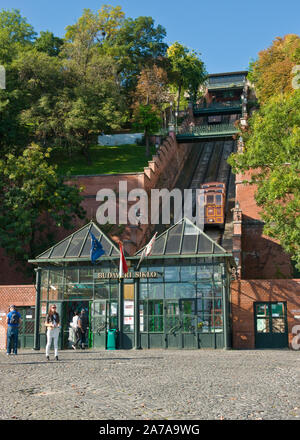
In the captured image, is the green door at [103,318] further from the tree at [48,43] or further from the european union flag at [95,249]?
the tree at [48,43]

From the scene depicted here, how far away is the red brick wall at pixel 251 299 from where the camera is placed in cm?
2506

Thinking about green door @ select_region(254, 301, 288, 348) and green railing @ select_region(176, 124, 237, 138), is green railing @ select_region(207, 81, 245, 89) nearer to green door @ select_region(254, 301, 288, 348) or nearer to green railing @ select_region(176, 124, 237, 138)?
green railing @ select_region(176, 124, 237, 138)

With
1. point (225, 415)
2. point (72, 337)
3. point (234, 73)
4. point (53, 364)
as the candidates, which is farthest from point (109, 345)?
point (234, 73)

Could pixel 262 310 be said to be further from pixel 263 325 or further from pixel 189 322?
pixel 189 322

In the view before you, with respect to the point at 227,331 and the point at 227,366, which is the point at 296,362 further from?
the point at 227,331

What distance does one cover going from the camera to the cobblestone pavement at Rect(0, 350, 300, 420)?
29.8 feet

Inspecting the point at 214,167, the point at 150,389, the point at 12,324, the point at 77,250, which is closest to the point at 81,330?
the point at 77,250

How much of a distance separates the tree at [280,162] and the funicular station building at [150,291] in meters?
4.49

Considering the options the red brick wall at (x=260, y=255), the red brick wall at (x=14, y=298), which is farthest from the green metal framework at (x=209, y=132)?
the red brick wall at (x=14, y=298)

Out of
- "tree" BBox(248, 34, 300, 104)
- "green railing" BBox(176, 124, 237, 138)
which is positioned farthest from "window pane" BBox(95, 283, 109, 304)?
"green railing" BBox(176, 124, 237, 138)

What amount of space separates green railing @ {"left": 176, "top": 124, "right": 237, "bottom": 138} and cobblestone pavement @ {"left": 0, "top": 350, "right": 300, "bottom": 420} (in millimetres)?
43572

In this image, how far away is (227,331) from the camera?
78.2ft
